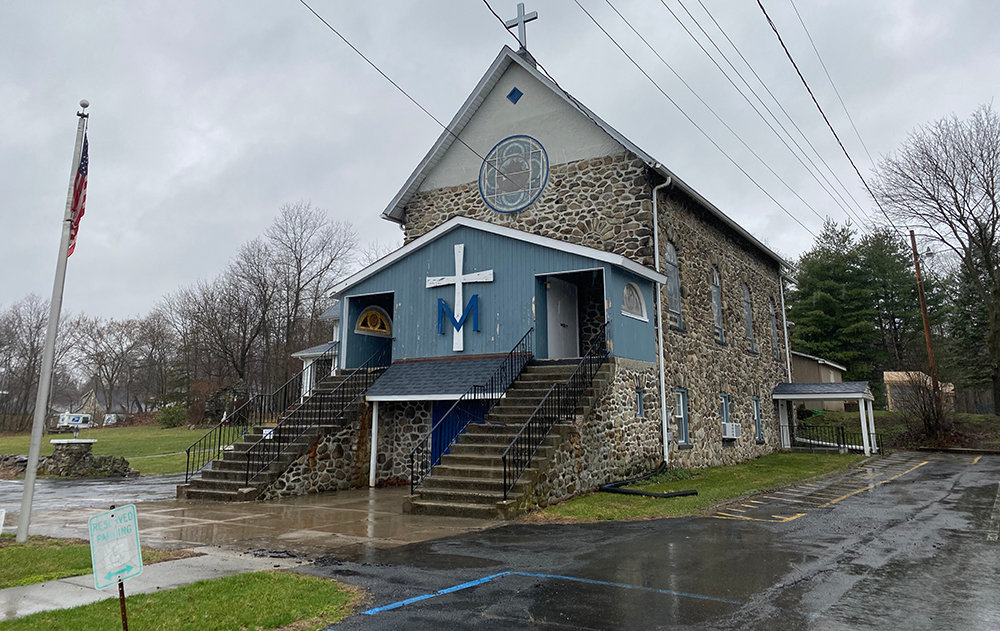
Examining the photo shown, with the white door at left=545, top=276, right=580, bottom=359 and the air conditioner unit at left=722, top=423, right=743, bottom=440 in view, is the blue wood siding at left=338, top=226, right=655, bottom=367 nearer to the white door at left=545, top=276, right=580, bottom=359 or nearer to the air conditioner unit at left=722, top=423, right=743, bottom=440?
the white door at left=545, top=276, right=580, bottom=359

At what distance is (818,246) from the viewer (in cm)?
4372

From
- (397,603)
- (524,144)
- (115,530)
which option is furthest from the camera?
(524,144)

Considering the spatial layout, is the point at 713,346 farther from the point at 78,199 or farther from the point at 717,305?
the point at 78,199

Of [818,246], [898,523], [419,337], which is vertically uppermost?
[818,246]

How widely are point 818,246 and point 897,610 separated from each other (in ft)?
144

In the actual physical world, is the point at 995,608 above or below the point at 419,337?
below

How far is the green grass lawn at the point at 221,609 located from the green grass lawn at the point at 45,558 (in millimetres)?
1244

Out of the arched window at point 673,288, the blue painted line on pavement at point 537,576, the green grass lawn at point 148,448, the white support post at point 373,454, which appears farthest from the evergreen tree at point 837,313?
the blue painted line on pavement at point 537,576

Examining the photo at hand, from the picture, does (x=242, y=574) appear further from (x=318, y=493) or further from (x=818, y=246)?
(x=818, y=246)

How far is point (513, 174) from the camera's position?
17844 millimetres

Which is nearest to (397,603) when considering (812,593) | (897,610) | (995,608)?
(812,593)

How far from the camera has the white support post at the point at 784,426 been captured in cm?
2391

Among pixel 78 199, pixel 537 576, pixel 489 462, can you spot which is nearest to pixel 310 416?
pixel 489 462

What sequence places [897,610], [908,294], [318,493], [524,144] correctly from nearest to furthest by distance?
1. [897,610]
2. [318,493]
3. [524,144]
4. [908,294]
